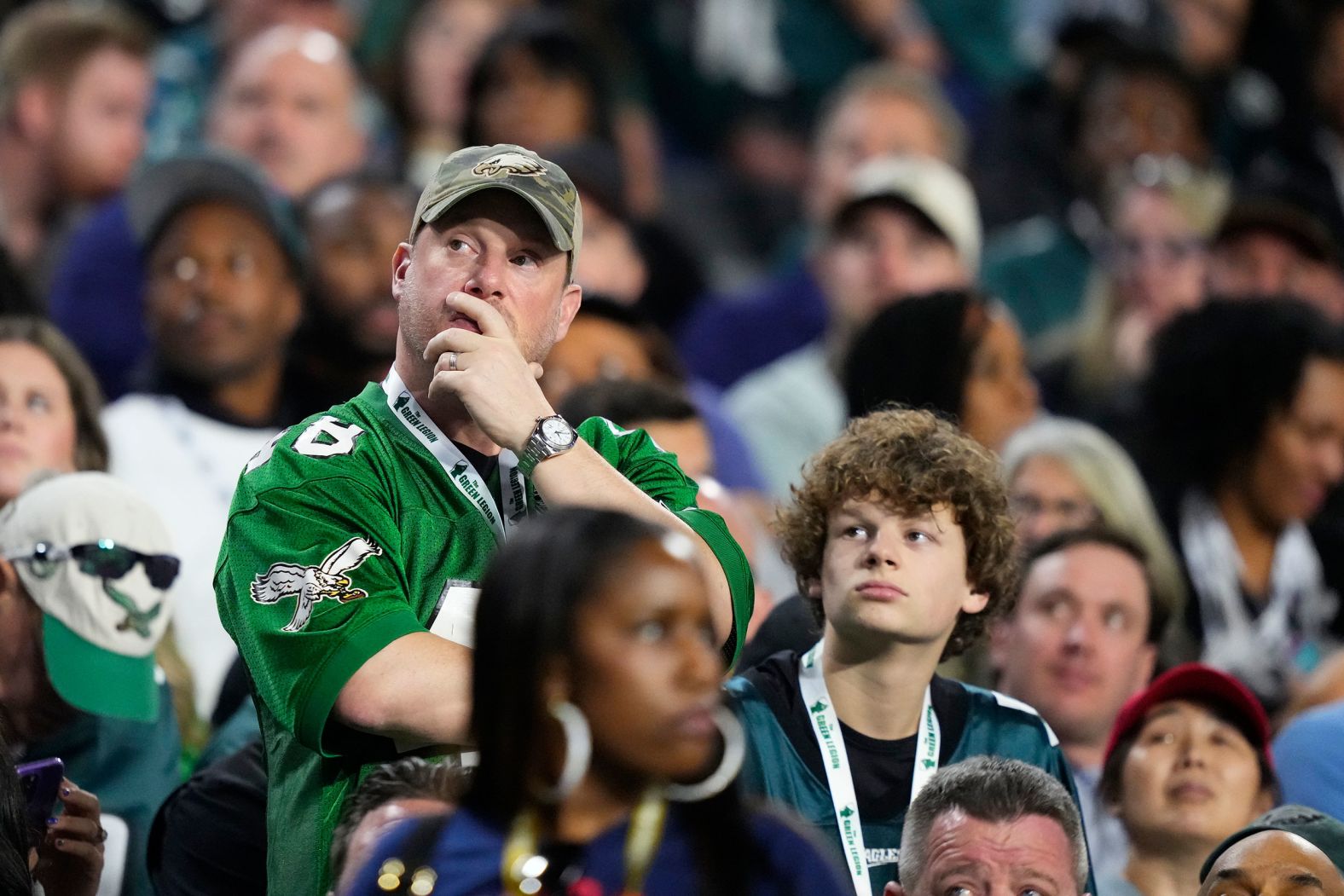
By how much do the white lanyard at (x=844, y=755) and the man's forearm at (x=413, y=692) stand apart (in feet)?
3.16

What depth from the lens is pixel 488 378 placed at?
11.1 feet

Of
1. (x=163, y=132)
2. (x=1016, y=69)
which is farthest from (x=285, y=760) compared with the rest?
(x=1016, y=69)

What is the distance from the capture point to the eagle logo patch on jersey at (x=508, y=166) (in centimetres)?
351

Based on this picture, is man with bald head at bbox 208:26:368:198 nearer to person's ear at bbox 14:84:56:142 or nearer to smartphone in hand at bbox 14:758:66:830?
person's ear at bbox 14:84:56:142

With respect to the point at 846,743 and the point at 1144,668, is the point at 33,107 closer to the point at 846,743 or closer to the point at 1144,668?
the point at 1144,668

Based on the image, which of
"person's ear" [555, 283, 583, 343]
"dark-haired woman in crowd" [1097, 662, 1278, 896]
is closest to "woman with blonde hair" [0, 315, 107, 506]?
"person's ear" [555, 283, 583, 343]

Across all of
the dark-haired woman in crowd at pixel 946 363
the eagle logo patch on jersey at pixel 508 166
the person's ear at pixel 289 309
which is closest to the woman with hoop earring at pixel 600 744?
the eagle logo patch on jersey at pixel 508 166

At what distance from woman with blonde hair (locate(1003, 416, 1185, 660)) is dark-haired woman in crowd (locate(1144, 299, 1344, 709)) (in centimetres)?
54

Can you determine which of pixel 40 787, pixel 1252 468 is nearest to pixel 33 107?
pixel 40 787

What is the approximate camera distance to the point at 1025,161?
9867 mm

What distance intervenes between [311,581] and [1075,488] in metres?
3.28

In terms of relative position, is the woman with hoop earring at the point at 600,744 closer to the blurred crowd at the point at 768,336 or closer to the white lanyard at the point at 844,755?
the blurred crowd at the point at 768,336

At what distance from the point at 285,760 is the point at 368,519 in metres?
0.42

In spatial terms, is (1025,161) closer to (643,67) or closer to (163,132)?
(643,67)
